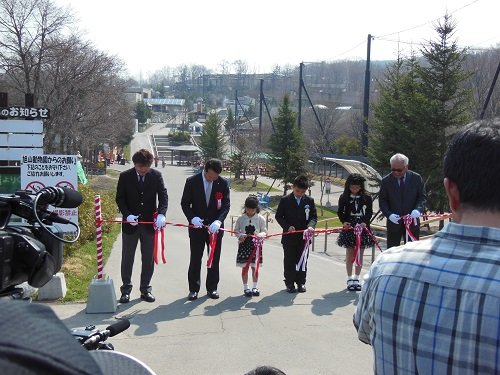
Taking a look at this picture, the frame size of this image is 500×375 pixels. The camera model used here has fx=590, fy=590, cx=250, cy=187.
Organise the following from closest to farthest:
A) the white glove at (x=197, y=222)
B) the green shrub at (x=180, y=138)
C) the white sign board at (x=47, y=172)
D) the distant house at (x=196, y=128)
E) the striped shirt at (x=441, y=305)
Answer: the striped shirt at (x=441, y=305)
the white glove at (x=197, y=222)
the white sign board at (x=47, y=172)
the green shrub at (x=180, y=138)
the distant house at (x=196, y=128)

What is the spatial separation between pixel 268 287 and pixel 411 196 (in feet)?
8.25

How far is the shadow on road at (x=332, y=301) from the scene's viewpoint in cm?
762

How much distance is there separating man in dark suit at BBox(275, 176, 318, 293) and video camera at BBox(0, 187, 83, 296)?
18.8 feet

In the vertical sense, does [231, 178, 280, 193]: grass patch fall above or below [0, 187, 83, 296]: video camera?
below

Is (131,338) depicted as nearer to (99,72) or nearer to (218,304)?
(218,304)

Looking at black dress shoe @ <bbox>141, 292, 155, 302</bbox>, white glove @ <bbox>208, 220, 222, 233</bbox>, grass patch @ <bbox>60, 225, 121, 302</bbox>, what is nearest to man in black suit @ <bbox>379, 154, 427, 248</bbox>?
white glove @ <bbox>208, 220, 222, 233</bbox>

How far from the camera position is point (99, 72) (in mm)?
34188

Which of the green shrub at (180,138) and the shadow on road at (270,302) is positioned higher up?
the green shrub at (180,138)

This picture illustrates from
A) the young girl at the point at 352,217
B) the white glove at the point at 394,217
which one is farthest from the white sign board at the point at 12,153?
the white glove at the point at 394,217

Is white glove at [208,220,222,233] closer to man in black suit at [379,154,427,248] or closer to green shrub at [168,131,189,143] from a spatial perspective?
man in black suit at [379,154,427,248]

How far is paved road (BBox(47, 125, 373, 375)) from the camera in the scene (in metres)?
5.83

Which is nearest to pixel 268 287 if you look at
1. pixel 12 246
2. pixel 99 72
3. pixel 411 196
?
pixel 411 196

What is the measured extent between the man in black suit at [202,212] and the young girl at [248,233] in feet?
1.14

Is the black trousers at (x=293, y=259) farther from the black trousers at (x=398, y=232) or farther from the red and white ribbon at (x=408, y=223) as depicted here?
the red and white ribbon at (x=408, y=223)
